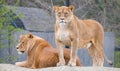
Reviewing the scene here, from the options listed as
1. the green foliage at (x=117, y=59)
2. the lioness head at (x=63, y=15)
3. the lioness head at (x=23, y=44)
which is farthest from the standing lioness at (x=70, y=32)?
the green foliage at (x=117, y=59)

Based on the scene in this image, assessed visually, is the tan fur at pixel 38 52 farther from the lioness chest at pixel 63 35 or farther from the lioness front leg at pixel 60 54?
the lioness chest at pixel 63 35

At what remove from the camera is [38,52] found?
27.9 ft

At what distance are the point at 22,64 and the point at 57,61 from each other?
0.70 metres

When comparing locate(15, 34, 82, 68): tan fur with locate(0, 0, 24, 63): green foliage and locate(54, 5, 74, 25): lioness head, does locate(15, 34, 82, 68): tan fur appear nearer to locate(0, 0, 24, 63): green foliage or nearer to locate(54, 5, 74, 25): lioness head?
locate(54, 5, 74, 25): lioness head

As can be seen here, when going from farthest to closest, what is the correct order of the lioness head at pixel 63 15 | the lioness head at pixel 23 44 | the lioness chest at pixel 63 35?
1. the lioness head at pixel 23 44
2. the lioness chest at pixel 63 35
3. the lioness head at pixel 63 15

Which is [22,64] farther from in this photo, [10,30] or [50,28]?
[50,28]

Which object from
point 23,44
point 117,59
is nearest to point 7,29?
point 23,44

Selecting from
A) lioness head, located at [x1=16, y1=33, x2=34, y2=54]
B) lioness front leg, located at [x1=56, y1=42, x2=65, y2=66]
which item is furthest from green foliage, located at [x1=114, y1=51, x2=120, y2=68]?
lioness front leg, located at [x1=56, y1=42, x2=65, y2=66]

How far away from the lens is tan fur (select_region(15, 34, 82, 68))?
833cm

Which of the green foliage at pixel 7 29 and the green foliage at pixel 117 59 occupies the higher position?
the green foliage at pixel 7 29

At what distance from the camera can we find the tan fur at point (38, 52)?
8328 millimetres

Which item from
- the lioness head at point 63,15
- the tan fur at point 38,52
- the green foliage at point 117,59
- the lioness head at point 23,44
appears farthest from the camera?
the green foliage at point 117,59

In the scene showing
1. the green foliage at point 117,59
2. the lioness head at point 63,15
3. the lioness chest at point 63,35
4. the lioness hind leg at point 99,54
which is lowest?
the green foliage at point 117,59

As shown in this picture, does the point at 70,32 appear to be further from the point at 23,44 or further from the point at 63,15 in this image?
the point at 23,44
